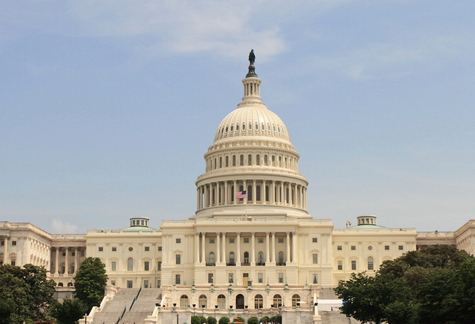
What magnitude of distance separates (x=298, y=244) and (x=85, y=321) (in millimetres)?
52223

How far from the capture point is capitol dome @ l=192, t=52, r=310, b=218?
177 m

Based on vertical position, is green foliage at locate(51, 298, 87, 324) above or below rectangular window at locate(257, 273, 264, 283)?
below

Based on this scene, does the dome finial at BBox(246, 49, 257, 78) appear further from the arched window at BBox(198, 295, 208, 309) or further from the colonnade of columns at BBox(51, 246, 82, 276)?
the arched window at BBox(198, 295, 208, 309)

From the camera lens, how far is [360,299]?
116250 millimetres

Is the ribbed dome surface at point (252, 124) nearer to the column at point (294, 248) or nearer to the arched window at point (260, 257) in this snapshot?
the column at point (294, 248)

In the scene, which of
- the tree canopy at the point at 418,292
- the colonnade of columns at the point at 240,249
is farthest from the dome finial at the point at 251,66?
the tree canopy at the point at 418,292

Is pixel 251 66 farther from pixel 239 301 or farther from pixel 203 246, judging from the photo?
pixel 239 301

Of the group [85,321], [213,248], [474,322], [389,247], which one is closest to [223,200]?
[213,248]

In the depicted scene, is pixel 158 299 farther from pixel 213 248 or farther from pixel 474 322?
pixel 474 322

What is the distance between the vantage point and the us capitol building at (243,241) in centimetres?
16100

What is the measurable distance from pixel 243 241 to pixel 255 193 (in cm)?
1518

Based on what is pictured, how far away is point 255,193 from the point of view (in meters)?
178

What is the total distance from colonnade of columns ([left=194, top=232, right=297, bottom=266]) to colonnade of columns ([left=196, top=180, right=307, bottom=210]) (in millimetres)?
12260


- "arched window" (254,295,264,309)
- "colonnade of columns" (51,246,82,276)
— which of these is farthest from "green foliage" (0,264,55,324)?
"colonnade of columns" (51,246,82,276)
